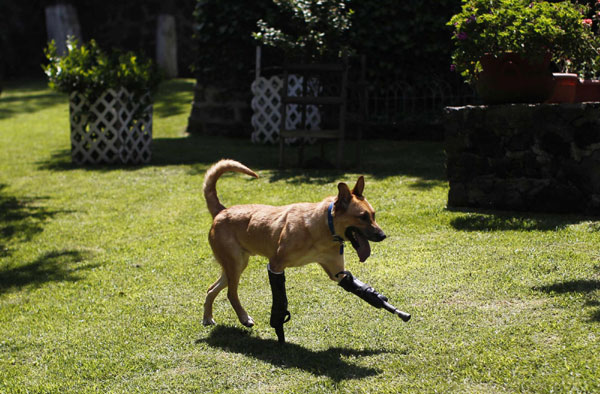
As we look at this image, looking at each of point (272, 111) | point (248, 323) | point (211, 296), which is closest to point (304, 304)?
point (248, 323)

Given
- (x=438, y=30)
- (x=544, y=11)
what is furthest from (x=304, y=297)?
(x=438, y=30)

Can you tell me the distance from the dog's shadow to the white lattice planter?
7763mm

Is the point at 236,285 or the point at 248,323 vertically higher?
the point at 236,285

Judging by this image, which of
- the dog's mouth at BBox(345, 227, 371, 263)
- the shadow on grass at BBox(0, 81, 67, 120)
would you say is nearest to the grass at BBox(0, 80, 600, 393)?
the dog's mouth at BBox(345, 227, 371, 263)

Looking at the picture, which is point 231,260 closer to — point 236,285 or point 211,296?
point 236,285

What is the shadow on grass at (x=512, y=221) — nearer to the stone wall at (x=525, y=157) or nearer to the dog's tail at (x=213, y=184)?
the stone wall at (x=525, y=157)

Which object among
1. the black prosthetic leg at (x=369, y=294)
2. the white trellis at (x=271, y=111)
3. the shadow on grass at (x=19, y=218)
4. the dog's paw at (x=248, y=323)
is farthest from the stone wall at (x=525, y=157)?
the white trellis at (x=271, y=111)

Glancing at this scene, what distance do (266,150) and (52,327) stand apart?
7.78m

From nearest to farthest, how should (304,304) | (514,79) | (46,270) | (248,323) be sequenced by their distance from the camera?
(248,323) < (304,304) < (46,270) < (514,79)

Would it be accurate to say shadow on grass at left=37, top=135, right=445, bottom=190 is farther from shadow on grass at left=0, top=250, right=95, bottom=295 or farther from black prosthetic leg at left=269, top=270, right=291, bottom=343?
black prosthetic leg at left=269, top=270, right=291, bottom=343

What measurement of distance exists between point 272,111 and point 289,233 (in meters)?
9.49

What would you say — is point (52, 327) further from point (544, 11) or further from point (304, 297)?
point (544, 11)

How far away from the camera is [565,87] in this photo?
7242mm

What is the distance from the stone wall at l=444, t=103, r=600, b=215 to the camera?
6766mm
